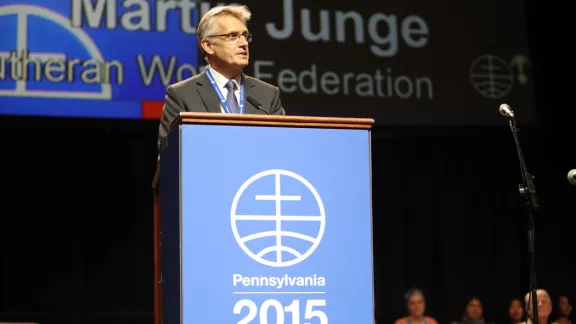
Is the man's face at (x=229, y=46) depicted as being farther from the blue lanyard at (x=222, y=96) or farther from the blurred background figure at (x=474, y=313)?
the blurred background figure at (x=474, y=313)

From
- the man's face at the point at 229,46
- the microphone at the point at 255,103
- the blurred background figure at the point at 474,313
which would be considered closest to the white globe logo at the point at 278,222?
the microphone at the point at 255,103

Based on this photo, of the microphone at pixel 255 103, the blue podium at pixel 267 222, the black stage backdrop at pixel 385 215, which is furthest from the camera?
the black stage backdrop at pixel 385 215

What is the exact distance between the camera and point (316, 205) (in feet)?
7.44

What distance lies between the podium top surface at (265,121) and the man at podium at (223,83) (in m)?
0.39

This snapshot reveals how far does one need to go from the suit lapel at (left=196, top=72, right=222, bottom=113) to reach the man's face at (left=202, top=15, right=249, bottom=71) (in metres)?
0.07

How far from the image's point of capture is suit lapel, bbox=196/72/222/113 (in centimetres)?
268

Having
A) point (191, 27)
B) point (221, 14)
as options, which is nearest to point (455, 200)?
point (191, 27)

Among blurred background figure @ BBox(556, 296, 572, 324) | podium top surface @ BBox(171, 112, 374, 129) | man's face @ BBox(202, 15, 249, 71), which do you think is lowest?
blurred background figure @ BBox(556, 296, 572, 324)

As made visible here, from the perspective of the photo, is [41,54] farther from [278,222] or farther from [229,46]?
[278,222]

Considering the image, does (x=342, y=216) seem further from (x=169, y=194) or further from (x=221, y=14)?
(x=221, y=14)

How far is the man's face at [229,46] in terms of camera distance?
8.91 ft

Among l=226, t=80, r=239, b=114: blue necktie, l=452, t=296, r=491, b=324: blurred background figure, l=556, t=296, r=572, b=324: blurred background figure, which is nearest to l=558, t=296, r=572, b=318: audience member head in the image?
l=556, t=296, r=572, b=324: blurred background figure

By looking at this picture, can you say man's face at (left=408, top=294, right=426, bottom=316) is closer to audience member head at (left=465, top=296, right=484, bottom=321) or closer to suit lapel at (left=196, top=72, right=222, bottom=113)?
audience member head at (left=465, top=296, right=484, bottom=321)

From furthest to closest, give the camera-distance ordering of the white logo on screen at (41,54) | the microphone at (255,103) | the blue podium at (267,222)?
1. the white logo on screen at (41,54)
2. the microphone at (255,103)
3. the blue podium at (267,222)
